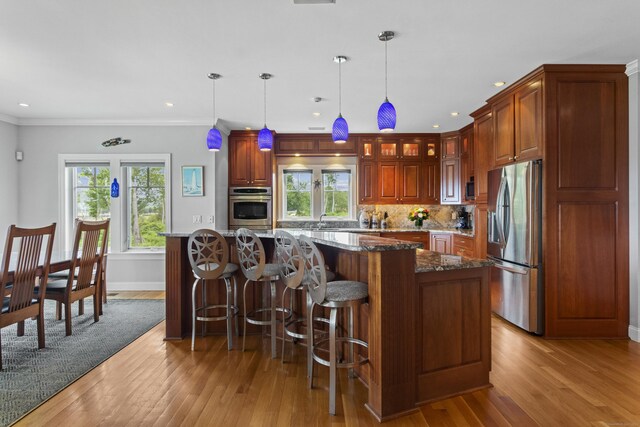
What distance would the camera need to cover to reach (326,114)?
17.0 feet

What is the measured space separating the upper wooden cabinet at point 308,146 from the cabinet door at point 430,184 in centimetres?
139

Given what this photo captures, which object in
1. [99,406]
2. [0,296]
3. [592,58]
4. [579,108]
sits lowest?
[99,406]

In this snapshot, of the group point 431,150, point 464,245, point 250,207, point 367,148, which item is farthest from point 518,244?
point 250,207

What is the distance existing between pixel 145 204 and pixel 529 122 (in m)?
5.35

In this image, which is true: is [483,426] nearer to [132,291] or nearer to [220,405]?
[220,405]

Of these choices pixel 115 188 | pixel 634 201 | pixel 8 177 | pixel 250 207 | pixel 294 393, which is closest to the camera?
pixel 294 393

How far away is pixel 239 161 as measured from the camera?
20.0 ft

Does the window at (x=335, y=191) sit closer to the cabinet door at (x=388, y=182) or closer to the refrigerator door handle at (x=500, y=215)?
the cabinet door at (x=388, y=182)

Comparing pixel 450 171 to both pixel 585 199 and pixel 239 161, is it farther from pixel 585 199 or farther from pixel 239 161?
pixel 239 161

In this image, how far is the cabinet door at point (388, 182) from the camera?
Result: 639cm

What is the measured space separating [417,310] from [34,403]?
98.0 inches

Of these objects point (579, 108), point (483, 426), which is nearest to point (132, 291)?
point (483, 426)

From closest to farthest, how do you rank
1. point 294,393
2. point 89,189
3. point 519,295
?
point 294,393 → point 519,295 → point 89,189

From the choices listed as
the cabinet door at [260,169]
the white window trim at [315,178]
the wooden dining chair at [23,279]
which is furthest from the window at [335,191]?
the wooden dining chair at [23,279]
